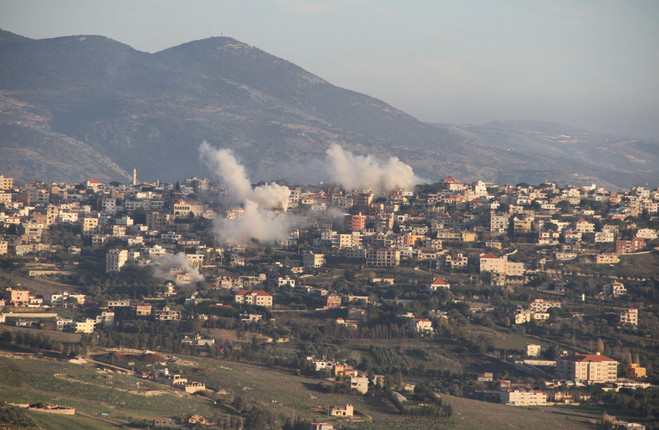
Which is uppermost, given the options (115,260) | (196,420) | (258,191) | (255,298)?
(258,191)

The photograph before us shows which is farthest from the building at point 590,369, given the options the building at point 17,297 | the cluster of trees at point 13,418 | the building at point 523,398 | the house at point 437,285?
the building at point 17,297

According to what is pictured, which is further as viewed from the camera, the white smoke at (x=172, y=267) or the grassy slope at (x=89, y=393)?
the white smoke at (x=172, y=267)

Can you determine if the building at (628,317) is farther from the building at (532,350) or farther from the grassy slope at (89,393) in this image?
the grassy slope at (89,393)

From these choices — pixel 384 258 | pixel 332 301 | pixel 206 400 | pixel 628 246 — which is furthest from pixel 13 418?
pixel 628 246

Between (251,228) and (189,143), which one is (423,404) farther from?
(189,143)

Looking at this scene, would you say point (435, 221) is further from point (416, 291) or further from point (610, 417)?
point (610, 417)

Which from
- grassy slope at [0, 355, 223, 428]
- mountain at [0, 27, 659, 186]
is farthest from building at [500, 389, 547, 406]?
mountain at [0, 27, 659, 186]
